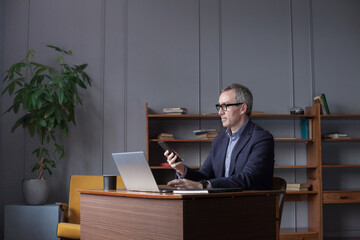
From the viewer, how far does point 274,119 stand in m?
5.85

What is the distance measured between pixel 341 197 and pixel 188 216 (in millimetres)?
3978

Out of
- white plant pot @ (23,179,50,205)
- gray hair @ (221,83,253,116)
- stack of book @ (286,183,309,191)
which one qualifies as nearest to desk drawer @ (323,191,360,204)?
stack of book @ (286,183,309,191)

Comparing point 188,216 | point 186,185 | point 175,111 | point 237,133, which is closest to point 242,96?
point 237,133

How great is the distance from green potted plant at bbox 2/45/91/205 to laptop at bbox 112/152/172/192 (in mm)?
2557

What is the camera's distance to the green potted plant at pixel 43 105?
4906mm

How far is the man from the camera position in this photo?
8.76 ft

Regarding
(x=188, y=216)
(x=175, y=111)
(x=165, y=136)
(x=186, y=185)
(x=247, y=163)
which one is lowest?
(x=188, y=216)

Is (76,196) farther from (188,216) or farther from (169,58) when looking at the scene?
(188,216)

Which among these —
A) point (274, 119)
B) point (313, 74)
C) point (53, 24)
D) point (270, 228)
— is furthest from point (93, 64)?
point (270, 228)

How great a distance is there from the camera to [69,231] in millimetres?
4105

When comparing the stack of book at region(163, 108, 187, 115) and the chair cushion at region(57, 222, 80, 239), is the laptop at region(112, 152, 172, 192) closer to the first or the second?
the chair cushion at region(57, 222, 80, 239)

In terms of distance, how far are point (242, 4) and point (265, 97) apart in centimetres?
127

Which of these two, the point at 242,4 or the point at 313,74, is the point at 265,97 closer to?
the point at 313,74

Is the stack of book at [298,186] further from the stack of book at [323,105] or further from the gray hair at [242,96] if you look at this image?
the gray hair at [242,96]
